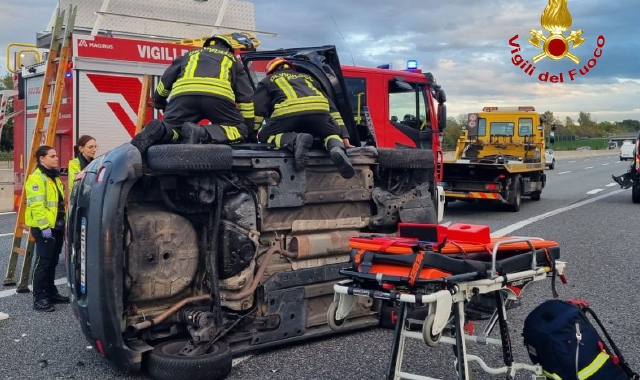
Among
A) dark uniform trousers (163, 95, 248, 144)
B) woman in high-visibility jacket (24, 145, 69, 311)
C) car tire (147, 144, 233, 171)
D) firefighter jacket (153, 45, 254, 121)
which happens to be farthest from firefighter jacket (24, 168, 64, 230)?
car tire (147, 144, 233, 171)

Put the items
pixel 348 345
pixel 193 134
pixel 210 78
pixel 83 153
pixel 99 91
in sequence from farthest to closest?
pixel 99 91
pixel 83 153
pixel 348 345
pixel 210 78
pixel 193 134

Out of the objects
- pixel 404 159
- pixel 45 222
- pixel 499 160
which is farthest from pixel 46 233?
pixel 499 160

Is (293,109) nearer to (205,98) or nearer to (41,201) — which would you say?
(205,98)

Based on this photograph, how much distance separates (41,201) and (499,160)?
1084 cm

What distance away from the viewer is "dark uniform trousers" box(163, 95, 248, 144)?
5.15 m

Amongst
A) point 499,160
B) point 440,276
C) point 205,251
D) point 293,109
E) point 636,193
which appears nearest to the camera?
point 440,276

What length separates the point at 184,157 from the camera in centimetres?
448

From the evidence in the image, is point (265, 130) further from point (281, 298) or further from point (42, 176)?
point (42, 176)

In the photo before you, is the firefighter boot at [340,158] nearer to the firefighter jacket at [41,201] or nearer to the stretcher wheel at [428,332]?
the stretcher wheel at [428,332]

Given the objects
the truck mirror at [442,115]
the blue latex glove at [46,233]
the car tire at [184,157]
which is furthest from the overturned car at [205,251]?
the truck mirror at [442,115]

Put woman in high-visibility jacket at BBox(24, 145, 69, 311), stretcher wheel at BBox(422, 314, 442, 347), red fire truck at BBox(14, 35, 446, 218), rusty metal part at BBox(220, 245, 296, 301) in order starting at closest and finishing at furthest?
stretcher wheel at BBox(422, 314, 442, 347), rusty metal part at BBox(220, 245, 296, 301), woman in high-visibility jacket at BBox(24, 145, 69, 311), red fire truck at BBox(14, 35, 446, 218)

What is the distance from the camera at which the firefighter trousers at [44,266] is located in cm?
648

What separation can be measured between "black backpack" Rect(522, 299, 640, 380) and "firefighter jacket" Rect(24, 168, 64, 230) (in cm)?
462

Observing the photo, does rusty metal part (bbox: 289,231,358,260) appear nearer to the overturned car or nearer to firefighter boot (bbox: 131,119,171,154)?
the overturned car
